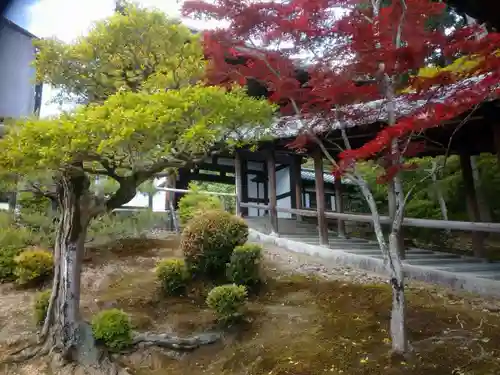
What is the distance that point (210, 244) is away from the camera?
6961 millimetres

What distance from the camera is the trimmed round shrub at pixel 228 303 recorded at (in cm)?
521

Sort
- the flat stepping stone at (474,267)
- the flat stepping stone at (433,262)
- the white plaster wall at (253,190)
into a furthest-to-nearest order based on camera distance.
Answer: the white plaster wall at (253,190), the flat stepping stone at (433,262), the flat stepping stone at (474,267)

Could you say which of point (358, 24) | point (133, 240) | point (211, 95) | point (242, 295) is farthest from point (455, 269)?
point (133, 240)

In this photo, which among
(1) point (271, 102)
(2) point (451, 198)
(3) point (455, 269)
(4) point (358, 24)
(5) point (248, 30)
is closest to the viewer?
(4) point (358, 24)

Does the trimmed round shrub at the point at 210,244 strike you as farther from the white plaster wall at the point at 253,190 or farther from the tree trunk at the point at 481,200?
the white plaster wall at the point at 253,190

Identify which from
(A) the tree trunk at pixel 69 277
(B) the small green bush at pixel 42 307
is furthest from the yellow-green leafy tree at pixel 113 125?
(B) the small green bush at pixel 42 307

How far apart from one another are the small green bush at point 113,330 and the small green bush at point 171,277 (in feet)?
5.05

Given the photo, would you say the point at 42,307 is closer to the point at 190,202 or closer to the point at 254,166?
the point at 190,202

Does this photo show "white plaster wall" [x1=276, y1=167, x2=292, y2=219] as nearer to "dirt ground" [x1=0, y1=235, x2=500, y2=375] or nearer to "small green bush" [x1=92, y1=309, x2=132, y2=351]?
"dirt ground" [x1=0, y1=235, x2=500, y2=375]

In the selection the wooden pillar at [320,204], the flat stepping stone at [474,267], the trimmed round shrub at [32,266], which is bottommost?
the flat stepping stone at [474,267]

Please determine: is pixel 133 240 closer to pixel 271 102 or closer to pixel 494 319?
pixel 271 102

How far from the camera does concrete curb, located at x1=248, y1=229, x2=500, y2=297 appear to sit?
20.4 ft

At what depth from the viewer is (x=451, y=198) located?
12078 millimetres

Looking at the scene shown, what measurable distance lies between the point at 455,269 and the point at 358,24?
496 cm
